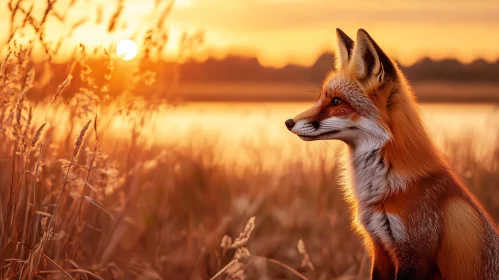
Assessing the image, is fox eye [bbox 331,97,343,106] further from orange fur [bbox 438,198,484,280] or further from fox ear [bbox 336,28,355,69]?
orange fur [bbox 438,198,484,280]

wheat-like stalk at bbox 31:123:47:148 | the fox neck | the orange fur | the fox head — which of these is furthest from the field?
the orange fur

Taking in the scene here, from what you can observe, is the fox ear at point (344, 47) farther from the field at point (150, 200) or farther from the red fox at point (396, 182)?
the field at point (150, 200)

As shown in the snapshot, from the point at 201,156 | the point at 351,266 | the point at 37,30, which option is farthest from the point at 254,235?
the point at 37,30

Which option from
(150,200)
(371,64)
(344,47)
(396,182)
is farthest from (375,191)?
(150,200)

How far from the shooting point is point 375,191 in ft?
12.4

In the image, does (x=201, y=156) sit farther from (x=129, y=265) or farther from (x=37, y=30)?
(x=37, y=30)

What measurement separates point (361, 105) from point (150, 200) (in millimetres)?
2895

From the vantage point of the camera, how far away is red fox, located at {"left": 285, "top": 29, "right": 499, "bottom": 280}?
3.55m

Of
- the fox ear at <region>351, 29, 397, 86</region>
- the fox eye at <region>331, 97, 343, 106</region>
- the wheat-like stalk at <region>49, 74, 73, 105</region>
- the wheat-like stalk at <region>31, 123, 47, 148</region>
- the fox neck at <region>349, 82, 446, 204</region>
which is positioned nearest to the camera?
the wheat-like stalk at <region>31, 123, 47, 148</region>

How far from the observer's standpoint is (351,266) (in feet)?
17.8

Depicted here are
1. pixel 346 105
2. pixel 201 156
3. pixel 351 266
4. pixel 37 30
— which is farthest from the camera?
pixel 201 156

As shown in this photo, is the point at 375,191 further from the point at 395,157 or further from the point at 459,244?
the point at 459,244

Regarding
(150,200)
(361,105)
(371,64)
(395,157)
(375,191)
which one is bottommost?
(150,200)

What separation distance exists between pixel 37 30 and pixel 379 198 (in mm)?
2008
